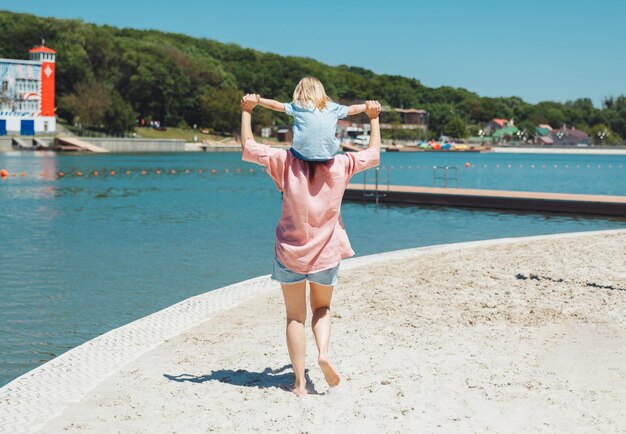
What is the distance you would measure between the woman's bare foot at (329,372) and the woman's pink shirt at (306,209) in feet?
2.11

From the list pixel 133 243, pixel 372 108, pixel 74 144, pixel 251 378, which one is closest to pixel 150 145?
pixel 74 144

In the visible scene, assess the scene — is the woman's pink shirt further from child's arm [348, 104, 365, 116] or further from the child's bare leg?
child's arm [348, 104, 365, 116]

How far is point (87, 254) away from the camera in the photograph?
1805 cm

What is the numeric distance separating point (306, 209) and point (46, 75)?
369ft

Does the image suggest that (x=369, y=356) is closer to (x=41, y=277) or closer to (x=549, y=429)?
(x=549, y=429)

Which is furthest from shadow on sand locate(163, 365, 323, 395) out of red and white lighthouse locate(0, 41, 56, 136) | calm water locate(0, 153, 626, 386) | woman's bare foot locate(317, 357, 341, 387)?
red and white lighthouse locate(0, 41, 56, 136)

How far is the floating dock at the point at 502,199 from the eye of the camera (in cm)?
2747

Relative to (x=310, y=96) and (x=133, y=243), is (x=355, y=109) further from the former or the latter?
(x=133, y=243)

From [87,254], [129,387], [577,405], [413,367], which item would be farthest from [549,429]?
[87,254]

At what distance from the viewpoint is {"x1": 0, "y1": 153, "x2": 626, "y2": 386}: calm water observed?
11.1m

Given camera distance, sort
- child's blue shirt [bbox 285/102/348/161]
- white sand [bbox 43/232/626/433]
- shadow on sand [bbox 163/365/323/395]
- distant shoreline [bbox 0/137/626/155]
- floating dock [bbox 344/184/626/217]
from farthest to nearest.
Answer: distant shoreline [bbox 0/137/626/155] < floating dock [bbox 344/184/626/217] < shadow on sand [bbox 163/365/323/395] < child's blue shirt [bbox 285/102/348/161] < white sand [bbox 43/232/626/433]

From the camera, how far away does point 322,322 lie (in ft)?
19.3

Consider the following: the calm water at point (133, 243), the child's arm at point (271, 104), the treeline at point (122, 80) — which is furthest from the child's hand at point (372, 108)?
the treeline at point (122, 80)

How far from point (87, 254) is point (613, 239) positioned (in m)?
11.3
